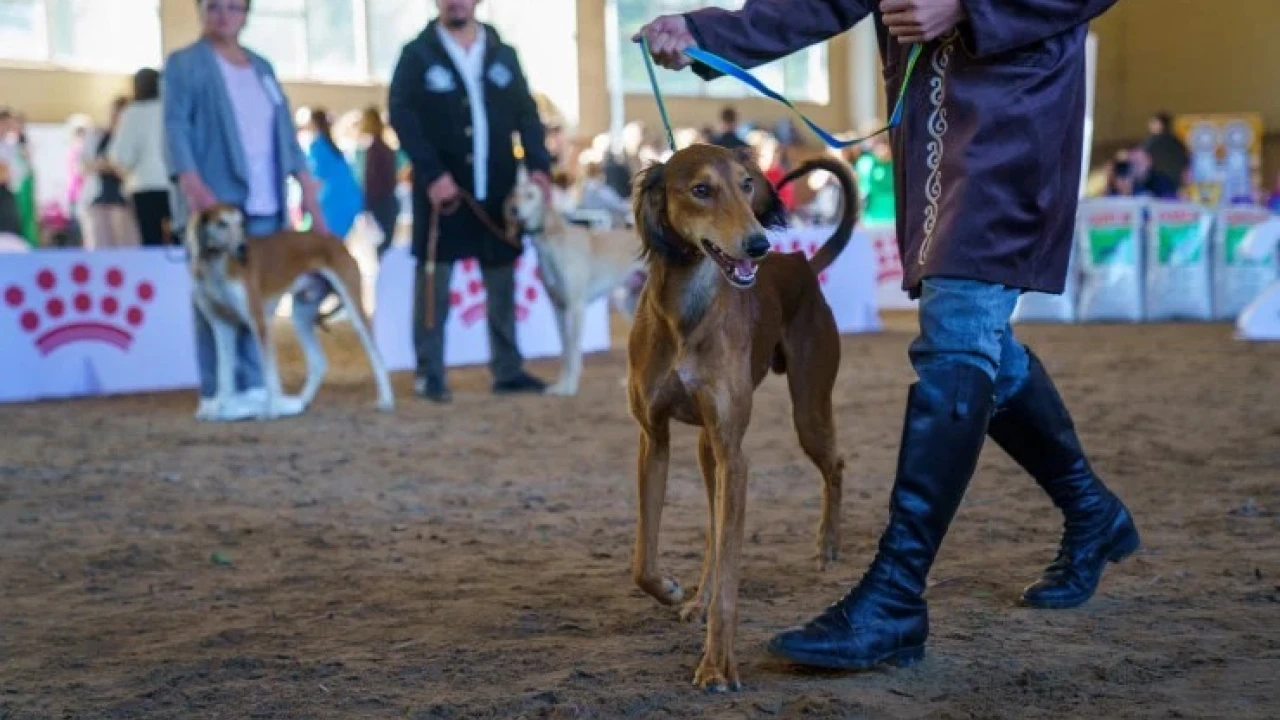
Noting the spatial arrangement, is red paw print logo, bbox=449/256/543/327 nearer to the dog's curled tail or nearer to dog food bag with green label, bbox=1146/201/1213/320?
dog food bag with green label, bbox=1146/201/1213/320

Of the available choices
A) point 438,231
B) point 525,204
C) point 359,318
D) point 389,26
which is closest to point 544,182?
point 525,204

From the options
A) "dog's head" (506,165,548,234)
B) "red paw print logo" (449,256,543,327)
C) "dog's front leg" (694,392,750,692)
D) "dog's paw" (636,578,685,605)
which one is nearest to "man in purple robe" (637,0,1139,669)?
"dog's front leg" (694,392,750,692)

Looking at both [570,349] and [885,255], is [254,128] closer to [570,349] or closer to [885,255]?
[570,349]

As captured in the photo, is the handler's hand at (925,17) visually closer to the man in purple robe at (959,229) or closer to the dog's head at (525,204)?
the man in purple robe at (959,229)

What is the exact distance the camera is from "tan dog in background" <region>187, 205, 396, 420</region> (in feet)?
24.3

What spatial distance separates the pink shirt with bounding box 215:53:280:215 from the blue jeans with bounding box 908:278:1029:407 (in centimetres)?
519

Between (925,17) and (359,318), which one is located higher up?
(925,17)

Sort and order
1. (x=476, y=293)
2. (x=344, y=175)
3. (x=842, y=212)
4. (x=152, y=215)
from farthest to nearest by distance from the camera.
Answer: (x=344, y=175) < (x=476, y=293) < (x=152, y=215) < (x=842, y=212)

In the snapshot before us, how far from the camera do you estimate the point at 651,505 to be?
340 centimetres

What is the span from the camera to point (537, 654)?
3.16 m

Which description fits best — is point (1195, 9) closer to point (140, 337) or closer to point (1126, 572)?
point (140, 337)

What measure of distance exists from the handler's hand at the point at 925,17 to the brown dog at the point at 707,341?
1.41 feet

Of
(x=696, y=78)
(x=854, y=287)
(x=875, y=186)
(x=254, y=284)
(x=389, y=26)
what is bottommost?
(x=854, y=287)

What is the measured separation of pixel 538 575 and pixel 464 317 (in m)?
6.80
